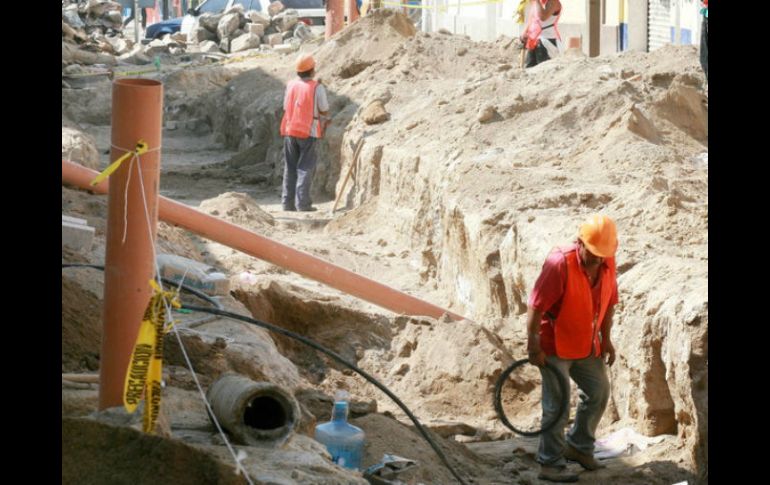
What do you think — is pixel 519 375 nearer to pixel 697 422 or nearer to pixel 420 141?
pixel 697 422

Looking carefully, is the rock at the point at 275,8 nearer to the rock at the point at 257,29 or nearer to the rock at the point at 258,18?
the rock at the point at 258,18

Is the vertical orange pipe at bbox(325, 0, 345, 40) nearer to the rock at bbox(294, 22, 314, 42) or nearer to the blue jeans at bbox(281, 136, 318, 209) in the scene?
the rock at bbox(294, 22, 314, 42)

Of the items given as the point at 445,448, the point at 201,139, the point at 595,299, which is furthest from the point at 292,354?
the point at 201,139

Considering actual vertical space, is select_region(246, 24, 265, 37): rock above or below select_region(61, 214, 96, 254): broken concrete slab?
above

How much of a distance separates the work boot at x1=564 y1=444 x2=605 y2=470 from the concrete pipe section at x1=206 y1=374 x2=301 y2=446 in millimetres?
2704

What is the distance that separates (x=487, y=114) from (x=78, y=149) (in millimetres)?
4570

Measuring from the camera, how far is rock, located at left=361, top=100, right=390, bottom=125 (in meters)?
15.9

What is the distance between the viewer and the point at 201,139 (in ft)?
71.8

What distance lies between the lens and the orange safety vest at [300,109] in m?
15.1

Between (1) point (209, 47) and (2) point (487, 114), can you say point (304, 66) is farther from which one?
(1) point (209, 47)

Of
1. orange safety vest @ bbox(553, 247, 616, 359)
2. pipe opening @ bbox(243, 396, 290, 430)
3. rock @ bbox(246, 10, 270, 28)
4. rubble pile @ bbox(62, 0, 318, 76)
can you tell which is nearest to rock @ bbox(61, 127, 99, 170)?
orange safety vest @ bbox(553, 247, 616, 359)

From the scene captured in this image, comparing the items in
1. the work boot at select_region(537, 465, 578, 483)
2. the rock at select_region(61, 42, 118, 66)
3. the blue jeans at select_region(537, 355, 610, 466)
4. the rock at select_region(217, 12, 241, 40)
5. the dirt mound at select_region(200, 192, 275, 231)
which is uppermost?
the rock at select_region(217, 12, 241, 40)

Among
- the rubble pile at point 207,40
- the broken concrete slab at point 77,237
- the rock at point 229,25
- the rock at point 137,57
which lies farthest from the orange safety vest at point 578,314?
the rock at point 229,25
